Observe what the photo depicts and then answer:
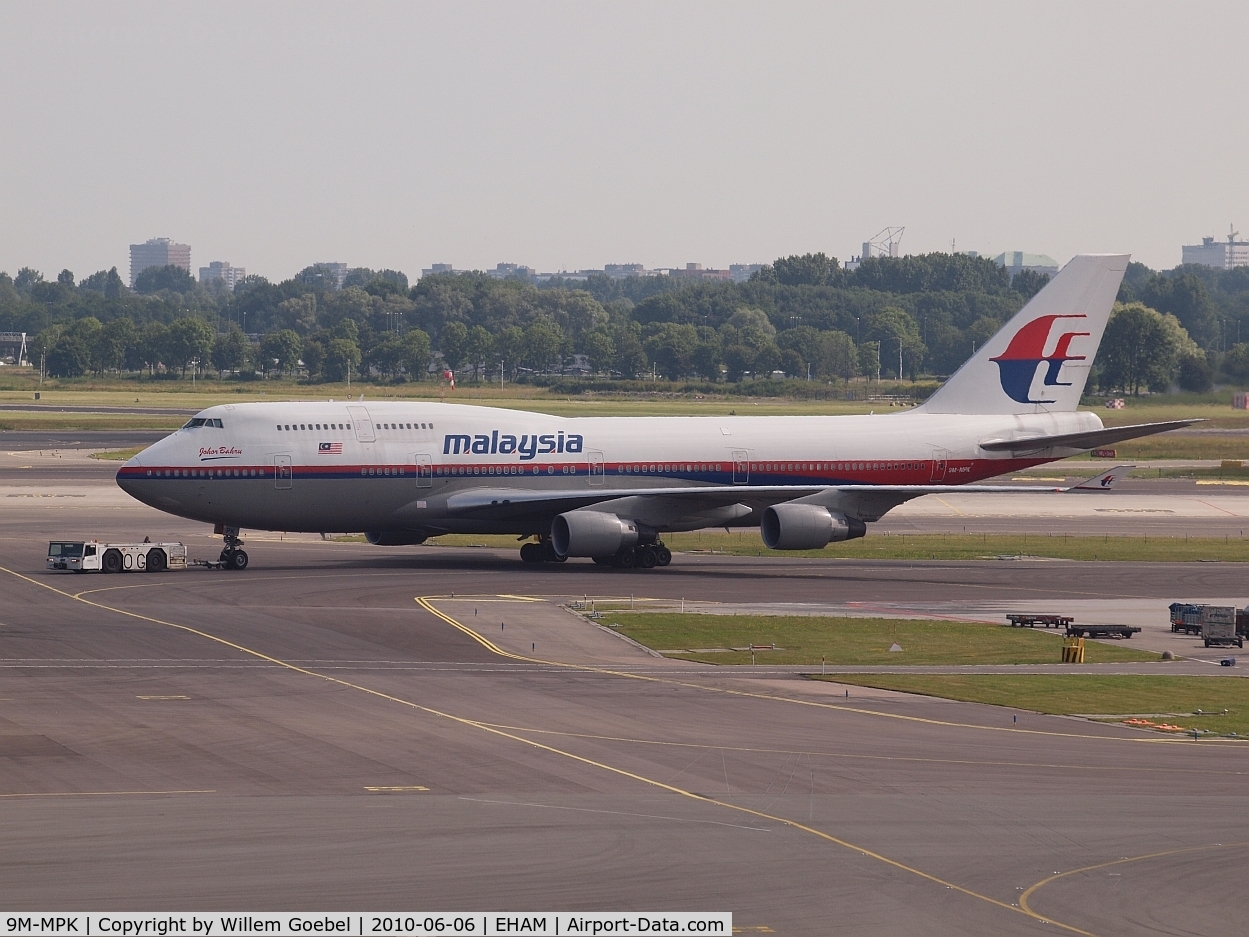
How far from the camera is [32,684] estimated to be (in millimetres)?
37938

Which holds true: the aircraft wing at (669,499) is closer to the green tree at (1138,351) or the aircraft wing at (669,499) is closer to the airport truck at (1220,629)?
the airport truck at (1220,629)

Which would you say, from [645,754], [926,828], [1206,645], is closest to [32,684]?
[645,754]

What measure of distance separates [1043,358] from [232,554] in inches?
1324

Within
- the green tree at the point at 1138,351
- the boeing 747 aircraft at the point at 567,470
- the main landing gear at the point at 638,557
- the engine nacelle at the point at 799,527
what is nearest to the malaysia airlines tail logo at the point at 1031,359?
the boeing 747 aircraft at the point at 567,470

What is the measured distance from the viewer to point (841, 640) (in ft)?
153

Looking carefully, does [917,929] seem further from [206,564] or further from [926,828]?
[206,564]

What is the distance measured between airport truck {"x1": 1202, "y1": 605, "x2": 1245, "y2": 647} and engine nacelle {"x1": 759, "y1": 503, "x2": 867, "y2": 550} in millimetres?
16896

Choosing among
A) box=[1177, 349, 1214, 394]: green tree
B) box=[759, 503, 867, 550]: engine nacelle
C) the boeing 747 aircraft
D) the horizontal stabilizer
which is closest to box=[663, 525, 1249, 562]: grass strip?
the boeing 747 aircraft

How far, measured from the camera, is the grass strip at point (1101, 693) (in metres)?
36.4

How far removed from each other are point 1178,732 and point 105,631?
2781 centimetres

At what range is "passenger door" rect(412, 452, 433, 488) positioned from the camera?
6166 cm

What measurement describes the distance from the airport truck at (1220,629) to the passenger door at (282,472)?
102ft

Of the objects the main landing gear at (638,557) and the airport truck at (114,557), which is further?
the main landing gear at (638,557)
